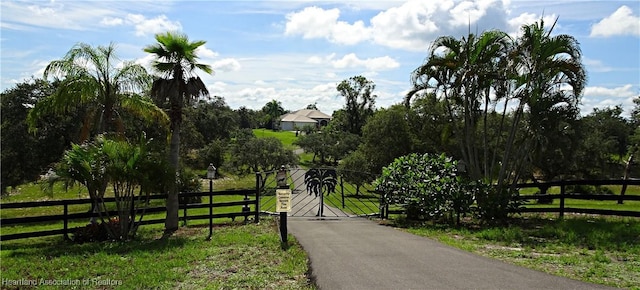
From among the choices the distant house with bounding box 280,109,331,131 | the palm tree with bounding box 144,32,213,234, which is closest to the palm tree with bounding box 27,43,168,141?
the palm tree with bounding box 144,32,213,234

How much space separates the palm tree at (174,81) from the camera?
12562 millimetres

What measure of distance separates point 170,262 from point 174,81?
19.9ft

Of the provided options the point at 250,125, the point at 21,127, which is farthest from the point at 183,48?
the point at 250,125

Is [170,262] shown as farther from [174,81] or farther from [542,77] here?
[542,77]

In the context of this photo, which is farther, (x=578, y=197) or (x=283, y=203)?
(x=578, y=197)

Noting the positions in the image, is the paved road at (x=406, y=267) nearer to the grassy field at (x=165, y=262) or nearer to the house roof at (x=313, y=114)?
the grassy field at (x=165, y=262)

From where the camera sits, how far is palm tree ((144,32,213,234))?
12.6 metres

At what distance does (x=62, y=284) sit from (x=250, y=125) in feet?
337

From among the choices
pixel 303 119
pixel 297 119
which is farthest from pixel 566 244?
pixel 297 119

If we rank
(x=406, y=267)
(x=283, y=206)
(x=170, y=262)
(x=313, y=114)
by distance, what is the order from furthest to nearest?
(x=313, y=114)
(x=283, y=206)
(x=170, y=262)
(x=406, y=267)

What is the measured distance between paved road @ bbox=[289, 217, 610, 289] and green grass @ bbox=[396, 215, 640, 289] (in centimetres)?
59

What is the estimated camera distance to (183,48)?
12562 millimetres

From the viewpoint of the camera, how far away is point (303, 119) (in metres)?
120

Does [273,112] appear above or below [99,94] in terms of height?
above
